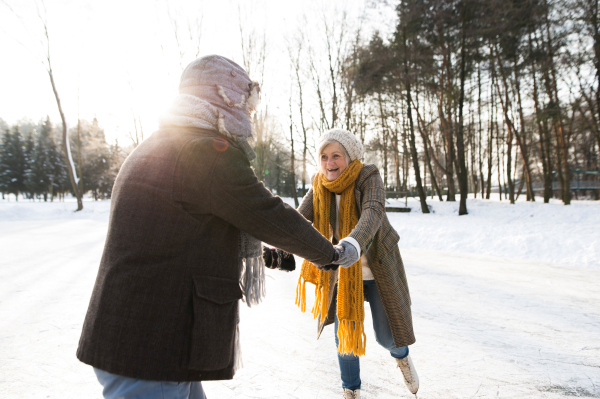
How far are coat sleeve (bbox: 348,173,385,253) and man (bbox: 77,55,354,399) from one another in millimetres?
804

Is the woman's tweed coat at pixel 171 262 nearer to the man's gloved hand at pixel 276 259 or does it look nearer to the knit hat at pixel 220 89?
the knit hat at pixel 220 89

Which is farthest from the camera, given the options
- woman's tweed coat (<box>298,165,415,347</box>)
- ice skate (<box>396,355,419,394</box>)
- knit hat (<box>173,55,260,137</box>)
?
ice skate (<box>396,355,419,394</box>)

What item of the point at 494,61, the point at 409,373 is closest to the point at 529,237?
the point at 409,373

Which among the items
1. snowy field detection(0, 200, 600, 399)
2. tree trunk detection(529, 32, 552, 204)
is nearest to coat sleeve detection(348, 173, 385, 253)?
snowy field detection(0, 200, 600, 399)

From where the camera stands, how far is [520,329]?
10.9 feet

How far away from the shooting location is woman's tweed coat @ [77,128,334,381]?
1.01 m

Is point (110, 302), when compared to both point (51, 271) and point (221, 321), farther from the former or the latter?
point (51, 271)

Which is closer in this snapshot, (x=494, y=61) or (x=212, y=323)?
(x=212, y=323)

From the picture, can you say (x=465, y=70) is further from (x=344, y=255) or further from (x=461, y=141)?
(x=344, y=255)

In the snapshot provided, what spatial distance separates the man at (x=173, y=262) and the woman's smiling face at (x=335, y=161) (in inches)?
46.5

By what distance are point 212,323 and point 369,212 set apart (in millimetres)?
1219

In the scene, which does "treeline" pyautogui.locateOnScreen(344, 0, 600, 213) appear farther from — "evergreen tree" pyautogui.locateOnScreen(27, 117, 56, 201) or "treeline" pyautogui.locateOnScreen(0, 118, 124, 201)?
"evergreen tree" pyautogui.locateOnScreen(27, 117, 56, 201)

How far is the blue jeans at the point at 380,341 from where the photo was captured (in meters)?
2.16

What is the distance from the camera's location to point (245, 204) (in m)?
1.08
